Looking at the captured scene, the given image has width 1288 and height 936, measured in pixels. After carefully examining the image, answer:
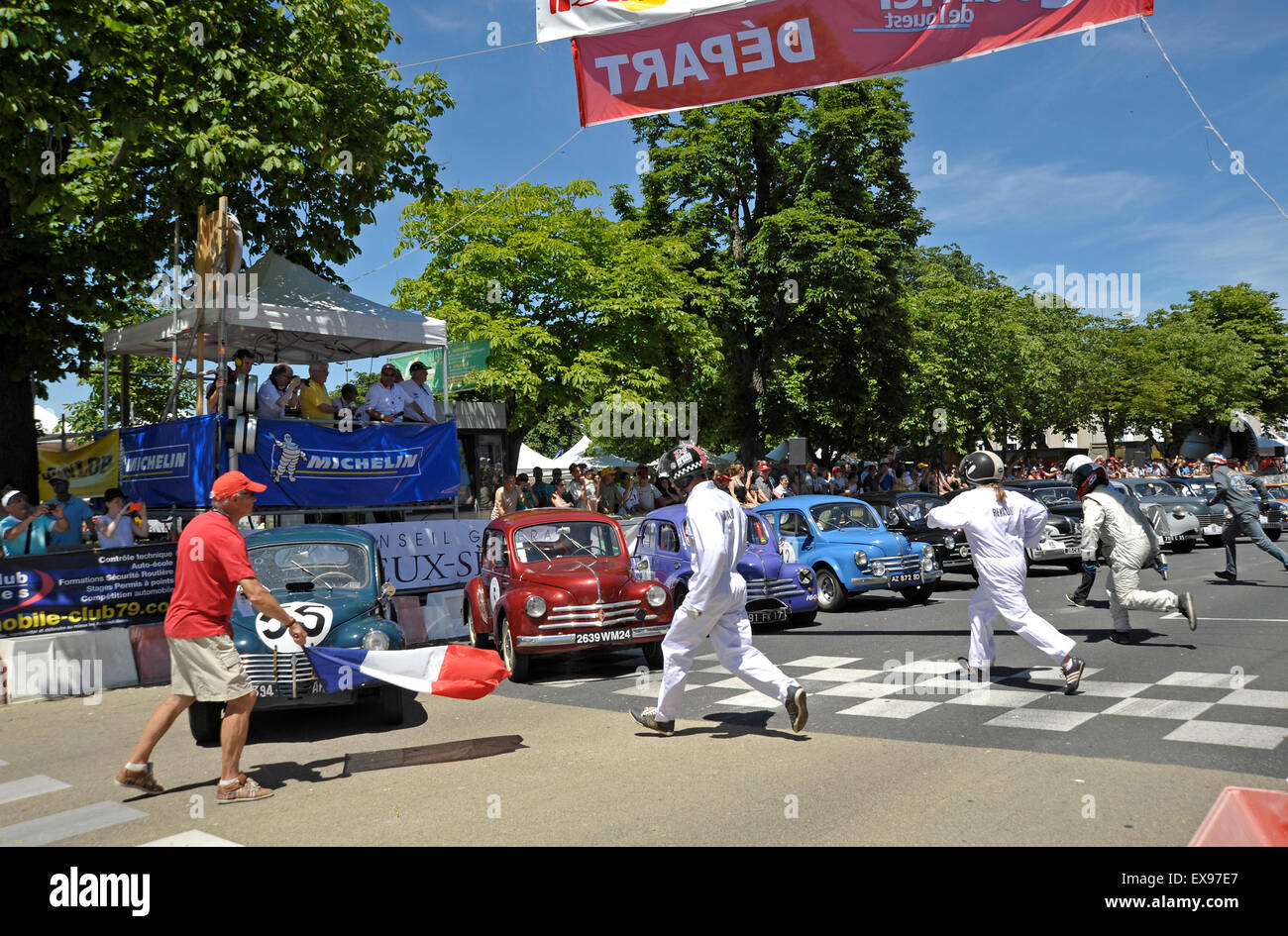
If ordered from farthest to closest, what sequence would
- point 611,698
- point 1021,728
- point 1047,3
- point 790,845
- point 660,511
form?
point 660,511
point 611,698
point 1047,3
point 1021,728
point 790,845

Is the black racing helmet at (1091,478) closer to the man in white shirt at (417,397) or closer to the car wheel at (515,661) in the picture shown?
the car wheel at (515,661)

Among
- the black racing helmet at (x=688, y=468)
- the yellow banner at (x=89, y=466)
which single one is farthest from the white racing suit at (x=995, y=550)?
the yellow banner at (x=89, y=466)

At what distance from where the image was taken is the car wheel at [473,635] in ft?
39.1

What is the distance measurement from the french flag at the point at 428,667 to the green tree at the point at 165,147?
756 centimetres

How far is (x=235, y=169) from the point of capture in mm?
13875

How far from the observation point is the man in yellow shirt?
13.6m

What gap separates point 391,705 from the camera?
806 centimetres

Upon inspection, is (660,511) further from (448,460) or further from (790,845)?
(790,845)

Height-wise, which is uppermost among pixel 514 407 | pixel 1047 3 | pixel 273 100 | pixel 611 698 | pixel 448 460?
pixel 273 100

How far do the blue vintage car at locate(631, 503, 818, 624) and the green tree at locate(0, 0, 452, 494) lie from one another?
23.6ft

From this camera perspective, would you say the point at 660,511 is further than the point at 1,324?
No

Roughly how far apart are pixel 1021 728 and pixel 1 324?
15.2 m

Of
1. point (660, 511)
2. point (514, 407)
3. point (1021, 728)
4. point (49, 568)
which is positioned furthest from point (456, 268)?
point (1021, 728)

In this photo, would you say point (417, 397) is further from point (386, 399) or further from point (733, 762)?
point (733, 762)
